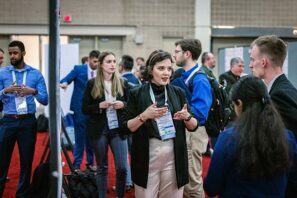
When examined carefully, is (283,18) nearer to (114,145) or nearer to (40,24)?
(40,24)

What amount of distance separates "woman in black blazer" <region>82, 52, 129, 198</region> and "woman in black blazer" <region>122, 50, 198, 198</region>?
0.98m

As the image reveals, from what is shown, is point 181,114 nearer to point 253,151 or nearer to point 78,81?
point 253,151

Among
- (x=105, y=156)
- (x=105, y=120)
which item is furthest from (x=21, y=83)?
(x=105, y=156)

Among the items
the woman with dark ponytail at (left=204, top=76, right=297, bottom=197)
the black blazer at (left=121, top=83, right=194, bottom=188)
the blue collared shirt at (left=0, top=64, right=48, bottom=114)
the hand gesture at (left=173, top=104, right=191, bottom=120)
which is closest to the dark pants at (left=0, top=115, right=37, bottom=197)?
the blue collared shirt at (left=0, top=64, right=48, bottom=114)

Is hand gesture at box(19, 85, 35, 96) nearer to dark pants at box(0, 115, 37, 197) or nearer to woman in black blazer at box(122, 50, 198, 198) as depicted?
dark pants at box(0, 115, 37, 197)

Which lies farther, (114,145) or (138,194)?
(114,145)

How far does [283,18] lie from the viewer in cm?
1023

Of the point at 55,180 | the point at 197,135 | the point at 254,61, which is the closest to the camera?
the point at 55,180

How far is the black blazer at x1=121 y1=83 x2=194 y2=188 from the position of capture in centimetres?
256

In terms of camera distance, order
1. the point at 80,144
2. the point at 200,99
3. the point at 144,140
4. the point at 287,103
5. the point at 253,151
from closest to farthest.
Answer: the point at 253,151, the point at 287,103, the point at 144,140, the point at 200,99, the point at 80,144

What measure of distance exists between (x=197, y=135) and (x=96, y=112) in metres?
0.93

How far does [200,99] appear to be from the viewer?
3021 mm

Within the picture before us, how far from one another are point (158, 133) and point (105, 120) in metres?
1.19

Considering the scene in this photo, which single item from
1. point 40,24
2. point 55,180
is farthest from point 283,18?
point 55,180
